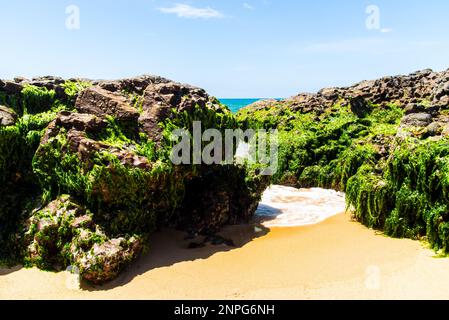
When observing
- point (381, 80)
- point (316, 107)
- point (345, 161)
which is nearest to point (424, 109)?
point (345, 161)

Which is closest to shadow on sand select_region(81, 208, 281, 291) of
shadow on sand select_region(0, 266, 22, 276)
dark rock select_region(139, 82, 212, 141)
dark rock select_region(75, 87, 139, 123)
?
shadow on sand select_region(0, 266, 22, 276)

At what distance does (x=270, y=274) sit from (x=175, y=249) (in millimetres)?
2092

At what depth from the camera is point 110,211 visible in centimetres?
705

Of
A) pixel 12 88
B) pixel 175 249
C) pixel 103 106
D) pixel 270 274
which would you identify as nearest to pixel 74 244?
pixel 175 249

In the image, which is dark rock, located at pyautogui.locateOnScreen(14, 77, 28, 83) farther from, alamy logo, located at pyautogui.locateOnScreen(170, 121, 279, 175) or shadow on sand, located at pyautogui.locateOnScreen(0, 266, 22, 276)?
shadow on sand, located at pyautogui.locateOnScreen(0, 266, 22, 276)

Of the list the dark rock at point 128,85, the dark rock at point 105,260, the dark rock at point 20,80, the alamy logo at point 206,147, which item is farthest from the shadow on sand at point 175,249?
the dark rock at point 20,80

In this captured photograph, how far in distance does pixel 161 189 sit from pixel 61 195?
1.81m

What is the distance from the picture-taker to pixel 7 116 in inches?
312

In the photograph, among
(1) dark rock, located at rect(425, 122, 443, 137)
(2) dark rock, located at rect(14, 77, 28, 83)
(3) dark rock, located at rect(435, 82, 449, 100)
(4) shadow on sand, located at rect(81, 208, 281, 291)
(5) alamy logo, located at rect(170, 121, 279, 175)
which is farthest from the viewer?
(3) dark rock, located at rect(435, 82, 449, 100)

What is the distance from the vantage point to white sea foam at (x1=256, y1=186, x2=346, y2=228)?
32.6 ft

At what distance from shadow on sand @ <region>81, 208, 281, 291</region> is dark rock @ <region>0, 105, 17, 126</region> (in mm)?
3618

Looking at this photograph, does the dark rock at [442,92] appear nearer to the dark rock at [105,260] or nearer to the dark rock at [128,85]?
Answer: the dark rock at [128,85]

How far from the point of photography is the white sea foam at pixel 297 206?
9.95m

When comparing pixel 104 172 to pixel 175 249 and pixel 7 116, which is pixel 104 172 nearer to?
pixel 175 249
